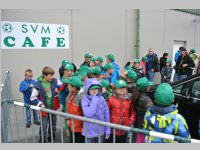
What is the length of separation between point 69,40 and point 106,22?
193 cm

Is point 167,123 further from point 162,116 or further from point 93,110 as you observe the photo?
point 93,110

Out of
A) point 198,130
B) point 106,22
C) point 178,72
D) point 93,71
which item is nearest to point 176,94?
point 198,130

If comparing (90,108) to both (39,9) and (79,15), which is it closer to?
(39,9)

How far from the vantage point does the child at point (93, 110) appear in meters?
3.33

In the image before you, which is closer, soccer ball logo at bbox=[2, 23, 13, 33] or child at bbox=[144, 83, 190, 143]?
child at bbox=[144, 83, 190, 143]

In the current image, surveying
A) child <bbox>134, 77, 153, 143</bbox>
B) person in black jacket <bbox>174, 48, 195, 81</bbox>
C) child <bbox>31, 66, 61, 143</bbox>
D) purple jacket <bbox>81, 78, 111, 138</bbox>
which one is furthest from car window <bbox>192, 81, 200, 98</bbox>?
person in black jacket <bbox>174, 48, 195, 81</bbox>

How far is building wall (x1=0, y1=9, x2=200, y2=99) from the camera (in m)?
7.46

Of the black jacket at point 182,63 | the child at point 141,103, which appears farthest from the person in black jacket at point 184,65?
the child at point 141,103

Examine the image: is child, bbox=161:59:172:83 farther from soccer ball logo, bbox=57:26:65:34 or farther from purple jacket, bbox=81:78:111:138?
purple jacket, bbox=81:78:111:138

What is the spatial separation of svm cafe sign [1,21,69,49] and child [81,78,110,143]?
4.50m

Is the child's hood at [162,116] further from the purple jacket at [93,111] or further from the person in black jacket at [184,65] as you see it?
the person in black jacket at [184,65]

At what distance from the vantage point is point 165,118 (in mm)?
2572

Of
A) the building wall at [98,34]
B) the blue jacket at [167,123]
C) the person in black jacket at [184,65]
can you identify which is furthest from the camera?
the person in black jacket at [184,65]

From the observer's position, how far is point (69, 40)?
863cm
